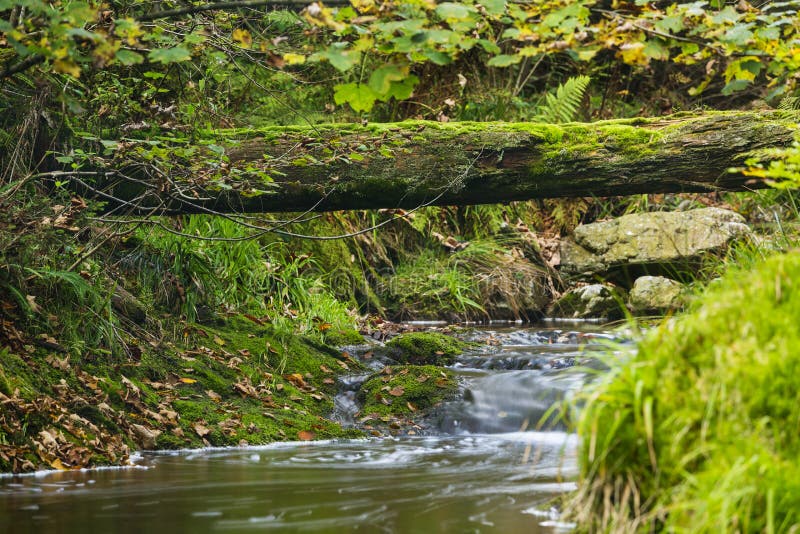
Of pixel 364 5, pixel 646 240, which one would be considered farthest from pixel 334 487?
pixel 646 240

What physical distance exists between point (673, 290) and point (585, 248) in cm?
159

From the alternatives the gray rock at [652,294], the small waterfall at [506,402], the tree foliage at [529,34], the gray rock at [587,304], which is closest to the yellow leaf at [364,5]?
the tree foliage at [529,34]

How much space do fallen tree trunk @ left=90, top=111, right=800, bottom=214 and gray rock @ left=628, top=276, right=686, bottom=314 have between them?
13.7 feet

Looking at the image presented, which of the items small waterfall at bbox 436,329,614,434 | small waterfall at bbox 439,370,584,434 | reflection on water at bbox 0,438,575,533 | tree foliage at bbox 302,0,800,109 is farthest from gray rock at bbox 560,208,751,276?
tree foliage at bbox 302,0,800,109

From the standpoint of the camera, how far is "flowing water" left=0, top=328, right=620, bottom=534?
364 cm

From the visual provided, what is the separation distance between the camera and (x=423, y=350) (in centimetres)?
832

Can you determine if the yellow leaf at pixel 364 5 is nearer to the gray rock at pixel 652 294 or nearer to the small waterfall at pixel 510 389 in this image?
the small waterfall at pixel 510 389

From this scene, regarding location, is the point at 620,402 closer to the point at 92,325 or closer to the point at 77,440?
the point at 77,440

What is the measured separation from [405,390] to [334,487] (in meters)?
2.49

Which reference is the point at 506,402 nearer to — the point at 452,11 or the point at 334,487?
the point at 334,487

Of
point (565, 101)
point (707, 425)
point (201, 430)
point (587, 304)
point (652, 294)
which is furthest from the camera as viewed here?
point (565, 101)

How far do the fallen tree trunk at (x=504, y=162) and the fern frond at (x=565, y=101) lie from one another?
671cm

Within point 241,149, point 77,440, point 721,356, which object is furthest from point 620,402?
point 241,149

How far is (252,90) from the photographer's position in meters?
11.9
